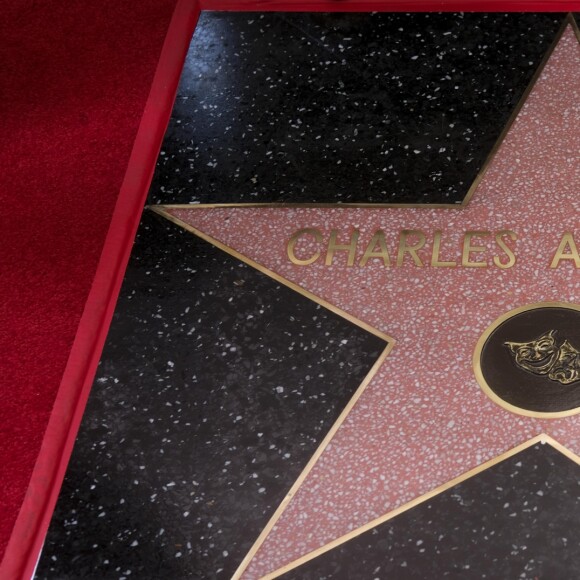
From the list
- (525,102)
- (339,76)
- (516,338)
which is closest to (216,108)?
(339,76)

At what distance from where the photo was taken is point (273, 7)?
141 centimetres

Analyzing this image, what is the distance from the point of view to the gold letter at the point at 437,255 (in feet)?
3.76

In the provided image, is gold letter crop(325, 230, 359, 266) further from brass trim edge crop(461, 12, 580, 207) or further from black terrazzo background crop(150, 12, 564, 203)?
brass trim edge crop(461, 12, 580, 207)

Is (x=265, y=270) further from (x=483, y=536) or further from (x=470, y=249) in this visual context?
(x=483, y=536)

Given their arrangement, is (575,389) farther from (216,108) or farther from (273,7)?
(273,7)

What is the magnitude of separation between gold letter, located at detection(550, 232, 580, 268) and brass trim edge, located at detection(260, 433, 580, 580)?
0.94 ft

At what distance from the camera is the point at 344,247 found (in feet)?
3.85

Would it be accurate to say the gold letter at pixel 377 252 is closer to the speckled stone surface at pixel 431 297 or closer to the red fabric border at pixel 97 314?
the speckled stone surface at pixel 431 297

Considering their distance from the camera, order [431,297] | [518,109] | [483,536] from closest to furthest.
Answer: [483,536] → [431,297] → [518,109]

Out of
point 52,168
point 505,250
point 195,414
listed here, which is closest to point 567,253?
point 505,250

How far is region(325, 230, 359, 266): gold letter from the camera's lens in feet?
3.82

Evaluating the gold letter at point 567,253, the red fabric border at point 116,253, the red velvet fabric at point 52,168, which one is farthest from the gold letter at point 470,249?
the red velvet fabric at point 52,168

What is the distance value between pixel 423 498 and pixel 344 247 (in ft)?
1.39

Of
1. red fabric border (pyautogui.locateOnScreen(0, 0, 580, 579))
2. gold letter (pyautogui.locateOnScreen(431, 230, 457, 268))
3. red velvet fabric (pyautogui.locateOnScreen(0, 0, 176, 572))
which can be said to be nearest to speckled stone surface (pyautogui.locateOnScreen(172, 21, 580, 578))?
gold letter (pyautogui.locateOnScreen(431, 230, 457, 268))
